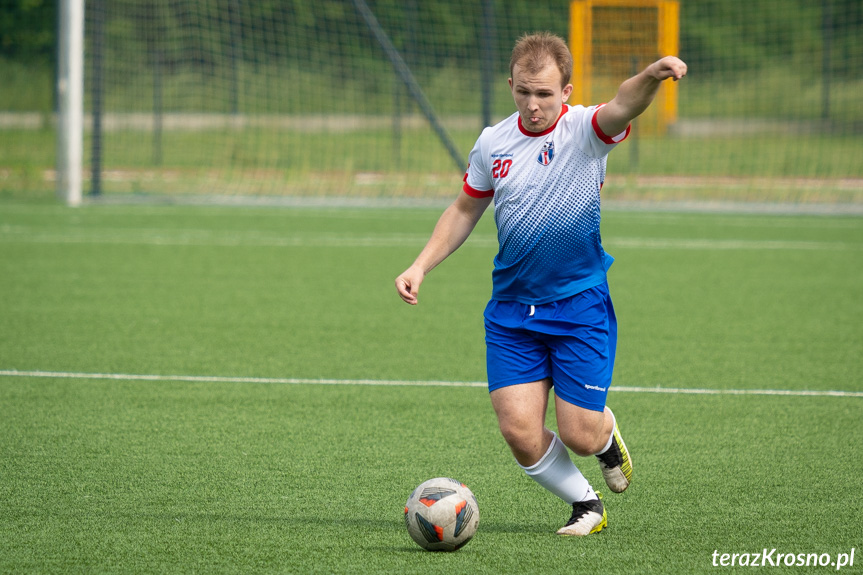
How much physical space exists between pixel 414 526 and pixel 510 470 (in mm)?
1101

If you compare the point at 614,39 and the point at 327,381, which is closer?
the point at 327,381

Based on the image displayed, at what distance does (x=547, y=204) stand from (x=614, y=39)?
14.4 metres

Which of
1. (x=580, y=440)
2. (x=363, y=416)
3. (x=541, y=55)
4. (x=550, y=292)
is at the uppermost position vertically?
(x=541, y=55)

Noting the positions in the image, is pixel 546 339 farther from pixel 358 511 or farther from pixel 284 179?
pixel 284 179

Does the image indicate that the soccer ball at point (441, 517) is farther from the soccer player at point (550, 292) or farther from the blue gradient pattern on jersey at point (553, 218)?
the blue gradient pattern on jersey at point (553, 218)

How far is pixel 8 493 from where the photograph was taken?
426 centimetres

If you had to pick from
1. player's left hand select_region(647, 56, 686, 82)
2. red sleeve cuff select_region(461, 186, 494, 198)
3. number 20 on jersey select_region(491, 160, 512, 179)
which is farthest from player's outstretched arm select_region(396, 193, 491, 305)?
player's left hand select_region(647, 56, 686, 82)

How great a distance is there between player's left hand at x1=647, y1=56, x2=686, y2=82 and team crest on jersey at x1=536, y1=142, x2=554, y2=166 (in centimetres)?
57

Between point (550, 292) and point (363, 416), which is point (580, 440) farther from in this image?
point (363, 416)

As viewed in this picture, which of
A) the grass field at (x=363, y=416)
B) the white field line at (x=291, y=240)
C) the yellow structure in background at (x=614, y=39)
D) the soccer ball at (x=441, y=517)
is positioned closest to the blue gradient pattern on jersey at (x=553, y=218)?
the soccer ball at (x=441, y=517)

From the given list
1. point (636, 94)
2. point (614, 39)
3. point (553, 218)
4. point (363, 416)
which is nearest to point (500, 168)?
point (553, 218)

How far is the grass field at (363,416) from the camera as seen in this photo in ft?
12.3

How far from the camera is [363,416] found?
5.59 m

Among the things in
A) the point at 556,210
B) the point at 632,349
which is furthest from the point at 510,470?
the point at 632,349
